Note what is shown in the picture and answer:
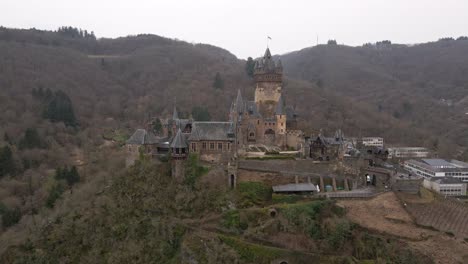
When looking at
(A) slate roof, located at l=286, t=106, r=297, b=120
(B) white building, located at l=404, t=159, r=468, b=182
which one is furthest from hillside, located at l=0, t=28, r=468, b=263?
(B) white building, located at l=404, t=159, r=468, b=182

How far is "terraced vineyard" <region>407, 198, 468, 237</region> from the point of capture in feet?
111

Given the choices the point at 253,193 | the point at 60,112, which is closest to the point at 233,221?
the point at 253,193

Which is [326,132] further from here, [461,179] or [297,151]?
[297,151]

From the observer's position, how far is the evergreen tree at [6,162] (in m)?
52.7

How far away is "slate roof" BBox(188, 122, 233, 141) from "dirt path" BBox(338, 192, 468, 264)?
49.4 ft

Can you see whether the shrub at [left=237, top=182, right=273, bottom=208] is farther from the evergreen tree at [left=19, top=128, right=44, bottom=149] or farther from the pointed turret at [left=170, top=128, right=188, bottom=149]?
the evergreen tree at [left=19, top=128, right=44, bottom=149]

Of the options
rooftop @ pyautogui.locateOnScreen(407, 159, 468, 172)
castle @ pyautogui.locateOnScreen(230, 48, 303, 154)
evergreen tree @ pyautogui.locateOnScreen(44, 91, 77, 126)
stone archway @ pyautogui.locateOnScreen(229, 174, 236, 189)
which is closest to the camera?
stone archway @ pyautogui.locateOnScreen(229, 174, 236, 189)

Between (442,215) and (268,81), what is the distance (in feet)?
90.2

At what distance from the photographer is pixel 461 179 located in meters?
61.3

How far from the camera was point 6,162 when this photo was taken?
53.0 meters

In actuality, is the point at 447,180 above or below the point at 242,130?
below

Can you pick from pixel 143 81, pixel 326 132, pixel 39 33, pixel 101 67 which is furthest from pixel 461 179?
pixel 39 33

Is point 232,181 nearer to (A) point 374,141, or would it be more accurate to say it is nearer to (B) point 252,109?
(B) point 252,109

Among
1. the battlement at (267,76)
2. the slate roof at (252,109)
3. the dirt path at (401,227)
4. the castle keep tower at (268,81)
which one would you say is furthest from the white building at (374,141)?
the dirt path at (401,227)
